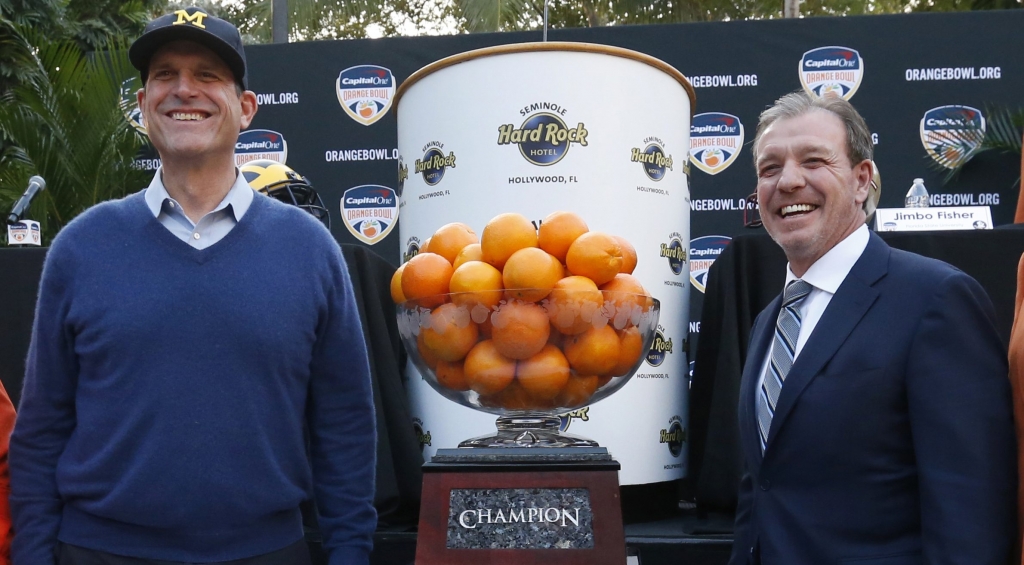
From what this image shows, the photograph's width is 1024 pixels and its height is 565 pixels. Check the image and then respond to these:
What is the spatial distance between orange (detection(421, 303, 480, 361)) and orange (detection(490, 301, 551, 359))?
0.04 m

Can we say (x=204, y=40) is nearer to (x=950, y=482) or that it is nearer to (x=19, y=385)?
(x=950, y=482)

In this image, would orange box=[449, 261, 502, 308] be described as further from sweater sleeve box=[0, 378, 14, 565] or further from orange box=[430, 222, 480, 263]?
sweater sleeve box=[0, 378, 14, 565]

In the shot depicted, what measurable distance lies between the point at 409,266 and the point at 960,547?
3.09 ft

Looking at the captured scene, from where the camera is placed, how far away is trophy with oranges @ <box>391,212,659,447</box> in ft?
4.09

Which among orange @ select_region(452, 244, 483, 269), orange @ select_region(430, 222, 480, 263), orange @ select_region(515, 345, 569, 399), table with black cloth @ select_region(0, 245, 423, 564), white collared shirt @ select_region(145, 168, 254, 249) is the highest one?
white collared shirt @ select_region(145, 168, 254, 249)

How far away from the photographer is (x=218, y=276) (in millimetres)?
1416

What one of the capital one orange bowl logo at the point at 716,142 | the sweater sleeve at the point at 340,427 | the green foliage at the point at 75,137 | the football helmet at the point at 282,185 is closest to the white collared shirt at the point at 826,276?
the sweater sleeve at the point at 340,427

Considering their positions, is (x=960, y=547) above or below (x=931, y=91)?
below

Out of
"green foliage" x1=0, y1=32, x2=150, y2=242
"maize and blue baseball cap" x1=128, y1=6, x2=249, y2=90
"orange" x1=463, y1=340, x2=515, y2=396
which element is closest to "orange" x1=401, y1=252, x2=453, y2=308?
"orange" x1=463, y1=340, x2=515, y2=396

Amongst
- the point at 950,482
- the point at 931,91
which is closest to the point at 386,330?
the point at 950,482

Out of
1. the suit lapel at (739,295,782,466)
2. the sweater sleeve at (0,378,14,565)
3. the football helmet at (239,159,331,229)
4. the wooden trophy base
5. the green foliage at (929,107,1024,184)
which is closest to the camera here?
the wooden trophy base

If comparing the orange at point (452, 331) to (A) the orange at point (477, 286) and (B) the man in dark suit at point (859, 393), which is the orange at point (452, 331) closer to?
(A) the orange at point (477, 286)

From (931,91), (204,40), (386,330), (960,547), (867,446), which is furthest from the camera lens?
(931,91)

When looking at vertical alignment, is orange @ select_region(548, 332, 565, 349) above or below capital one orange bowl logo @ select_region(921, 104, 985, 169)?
below
